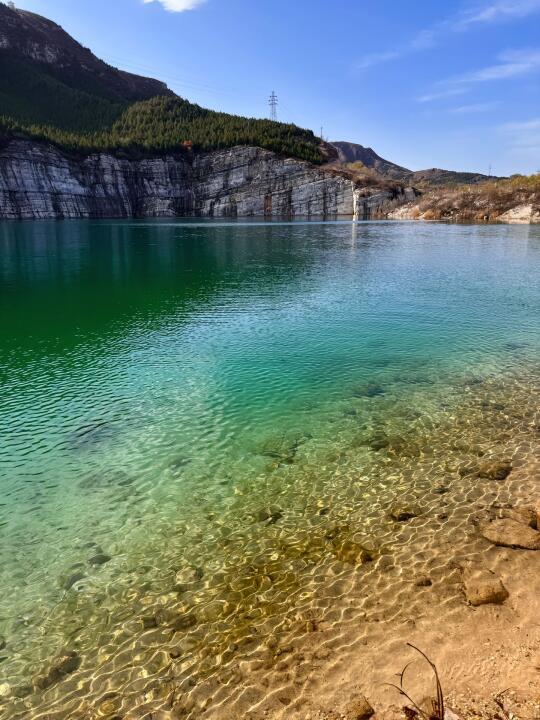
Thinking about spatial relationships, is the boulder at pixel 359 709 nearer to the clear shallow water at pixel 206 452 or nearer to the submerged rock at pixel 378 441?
the clear shallow water at pixel 206 452

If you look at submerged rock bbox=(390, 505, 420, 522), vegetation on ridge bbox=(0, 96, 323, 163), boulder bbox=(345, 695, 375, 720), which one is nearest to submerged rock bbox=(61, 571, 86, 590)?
boulder bbox=(345, 695, 375, 720)

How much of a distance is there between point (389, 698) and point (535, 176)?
167503 mm

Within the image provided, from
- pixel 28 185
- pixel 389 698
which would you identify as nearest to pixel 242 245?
pixel 389 698

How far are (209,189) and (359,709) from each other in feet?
573

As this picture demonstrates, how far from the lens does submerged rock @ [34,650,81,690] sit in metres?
6.95

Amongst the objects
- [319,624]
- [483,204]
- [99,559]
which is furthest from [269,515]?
[483,204]

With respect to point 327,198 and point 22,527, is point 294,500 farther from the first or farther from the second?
point 327,198

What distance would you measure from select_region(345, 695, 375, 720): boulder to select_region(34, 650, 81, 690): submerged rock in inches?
168

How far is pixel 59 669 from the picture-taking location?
23.5 ft

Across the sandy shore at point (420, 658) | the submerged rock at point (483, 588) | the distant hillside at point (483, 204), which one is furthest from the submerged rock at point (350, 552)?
the distant hillside at point (483, 204)

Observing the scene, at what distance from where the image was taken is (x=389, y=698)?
6102mm

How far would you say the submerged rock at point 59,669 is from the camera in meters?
6.95

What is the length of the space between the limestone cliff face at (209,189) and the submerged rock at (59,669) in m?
150

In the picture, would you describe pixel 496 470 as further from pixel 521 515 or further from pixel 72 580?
pixel 72 580
